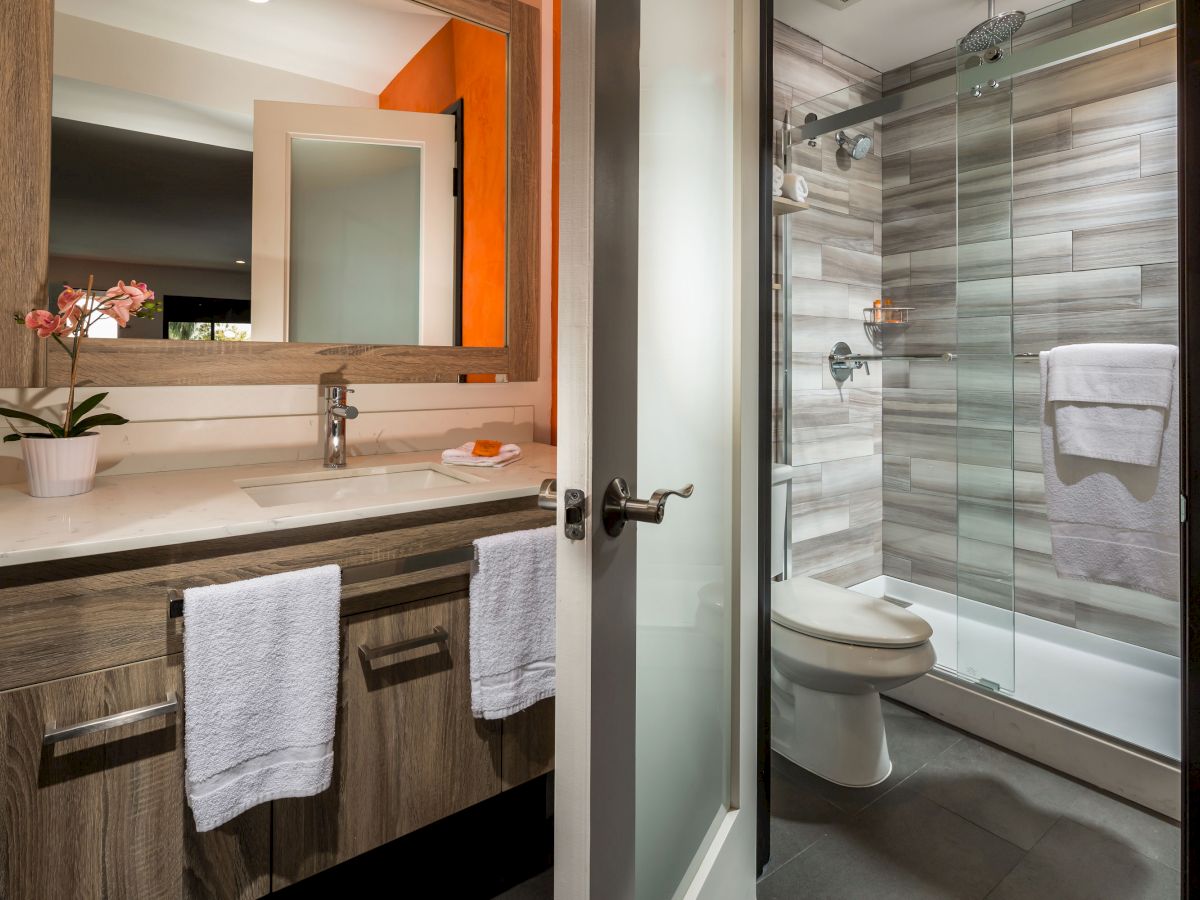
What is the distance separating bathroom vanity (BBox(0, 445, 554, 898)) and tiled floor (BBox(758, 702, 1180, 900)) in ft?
2.27

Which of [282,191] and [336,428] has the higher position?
[282,191]

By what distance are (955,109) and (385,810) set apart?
2.46 m

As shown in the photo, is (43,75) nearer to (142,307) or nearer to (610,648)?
(142,307)

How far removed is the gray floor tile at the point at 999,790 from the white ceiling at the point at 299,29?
2.40m

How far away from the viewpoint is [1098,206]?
7.18 ft

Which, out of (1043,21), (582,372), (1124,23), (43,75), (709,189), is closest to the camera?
(582,372)

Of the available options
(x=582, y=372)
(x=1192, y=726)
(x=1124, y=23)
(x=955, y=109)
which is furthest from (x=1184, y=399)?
(x=955, y=109)

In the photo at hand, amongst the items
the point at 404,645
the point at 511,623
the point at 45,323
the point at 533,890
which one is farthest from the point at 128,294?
the point at 533,890

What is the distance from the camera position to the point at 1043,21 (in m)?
1.87

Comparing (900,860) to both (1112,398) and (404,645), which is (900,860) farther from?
(1112,398)

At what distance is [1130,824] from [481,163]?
2.44m

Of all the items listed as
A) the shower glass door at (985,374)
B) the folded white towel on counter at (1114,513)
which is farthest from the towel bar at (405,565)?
the folded white towel on counter at (1114,513)

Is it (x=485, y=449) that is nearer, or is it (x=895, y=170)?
(x=485, y=449)

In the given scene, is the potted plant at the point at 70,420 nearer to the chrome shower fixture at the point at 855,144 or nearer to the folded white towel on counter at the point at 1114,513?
the chrome shower fixture at the point at 855,144
